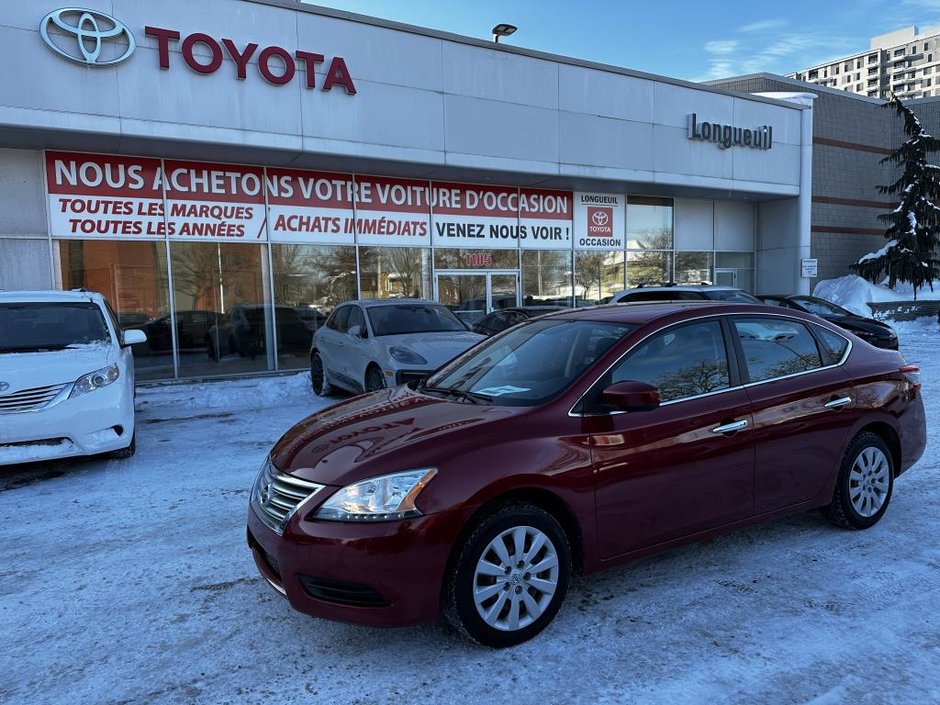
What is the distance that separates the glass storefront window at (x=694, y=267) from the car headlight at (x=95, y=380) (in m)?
17.6

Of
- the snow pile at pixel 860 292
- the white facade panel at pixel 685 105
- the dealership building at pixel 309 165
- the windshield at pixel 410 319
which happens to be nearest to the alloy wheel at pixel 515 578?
the windshield at pixel 410 319

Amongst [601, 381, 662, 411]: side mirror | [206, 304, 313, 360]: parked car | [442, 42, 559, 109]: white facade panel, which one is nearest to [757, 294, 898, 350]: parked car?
[442, 42, 559, 109]: white facade panel

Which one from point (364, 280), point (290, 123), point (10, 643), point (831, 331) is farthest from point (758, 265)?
point (10, 643)

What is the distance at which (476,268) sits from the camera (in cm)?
1741

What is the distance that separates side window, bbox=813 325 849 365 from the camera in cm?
442

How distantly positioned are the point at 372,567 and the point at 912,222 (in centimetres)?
2817

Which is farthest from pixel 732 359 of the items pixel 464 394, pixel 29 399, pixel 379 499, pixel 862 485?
pixel 29 399

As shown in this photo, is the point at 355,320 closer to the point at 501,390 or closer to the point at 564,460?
the point at 501,390

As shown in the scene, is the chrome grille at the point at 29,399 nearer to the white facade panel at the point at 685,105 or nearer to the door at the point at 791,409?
the door at the point at 791,409

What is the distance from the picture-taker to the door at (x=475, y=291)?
17000 mm

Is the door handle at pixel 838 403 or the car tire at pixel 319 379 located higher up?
the door handle at pixel 838 403

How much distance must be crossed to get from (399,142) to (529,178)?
12.4 ft

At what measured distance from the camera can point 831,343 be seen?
4484 mm

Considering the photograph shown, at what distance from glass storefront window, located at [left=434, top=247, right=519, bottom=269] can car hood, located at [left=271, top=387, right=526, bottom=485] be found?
518 inches
